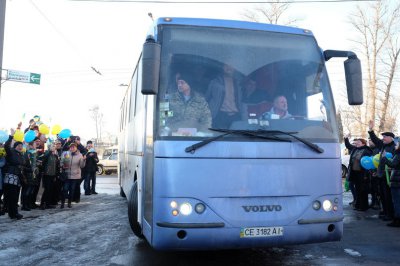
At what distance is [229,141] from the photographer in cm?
439

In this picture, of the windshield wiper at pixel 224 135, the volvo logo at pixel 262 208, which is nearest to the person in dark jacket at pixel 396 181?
the windshield wiper at pixel 224 135

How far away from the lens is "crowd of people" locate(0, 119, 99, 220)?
9055 millimetres

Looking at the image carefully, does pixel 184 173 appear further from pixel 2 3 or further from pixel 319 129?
pixel 2 3

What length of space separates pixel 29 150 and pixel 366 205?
8.88 meters

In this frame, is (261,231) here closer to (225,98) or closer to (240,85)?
(225,98)

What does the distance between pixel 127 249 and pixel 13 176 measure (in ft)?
13.6

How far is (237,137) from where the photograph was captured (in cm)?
442

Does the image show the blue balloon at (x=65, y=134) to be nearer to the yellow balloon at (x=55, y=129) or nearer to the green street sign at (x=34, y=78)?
the yellow balloon at (x=55, y=129)

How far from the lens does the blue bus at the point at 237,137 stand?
4.26m

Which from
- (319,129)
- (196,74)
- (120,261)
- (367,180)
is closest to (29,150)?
(120,261)

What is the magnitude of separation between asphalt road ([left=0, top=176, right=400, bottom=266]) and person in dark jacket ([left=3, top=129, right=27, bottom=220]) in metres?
0.30

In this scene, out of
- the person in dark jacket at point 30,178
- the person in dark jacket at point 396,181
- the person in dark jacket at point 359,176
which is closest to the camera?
the person in dark jacket at point 396,181

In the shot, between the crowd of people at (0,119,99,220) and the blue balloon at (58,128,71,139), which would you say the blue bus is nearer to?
the crowd of people at (0,119,99,220)

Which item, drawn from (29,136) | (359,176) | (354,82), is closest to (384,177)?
(359,176)
